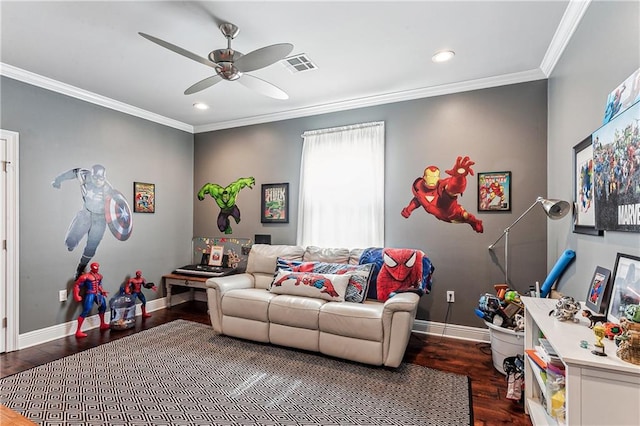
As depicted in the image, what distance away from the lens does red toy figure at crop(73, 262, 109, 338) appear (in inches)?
137

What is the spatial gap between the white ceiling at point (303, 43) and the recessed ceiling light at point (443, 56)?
66 millimetres

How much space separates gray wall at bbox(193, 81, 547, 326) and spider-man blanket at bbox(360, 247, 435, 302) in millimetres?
429

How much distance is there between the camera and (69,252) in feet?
11.5

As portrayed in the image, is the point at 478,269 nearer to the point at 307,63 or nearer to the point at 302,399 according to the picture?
the point at 302,399

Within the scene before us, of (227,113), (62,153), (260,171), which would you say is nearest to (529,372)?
(260,171)

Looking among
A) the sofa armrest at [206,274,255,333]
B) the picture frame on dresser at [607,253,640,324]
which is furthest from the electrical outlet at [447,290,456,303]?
the sofa armrest at [206,274,255,333]

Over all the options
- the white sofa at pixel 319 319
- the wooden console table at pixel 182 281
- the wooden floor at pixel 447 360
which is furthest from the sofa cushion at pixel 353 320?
the wooden console table at pixel 182 281

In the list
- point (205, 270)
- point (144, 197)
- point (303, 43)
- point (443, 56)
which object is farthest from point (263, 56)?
point (205, 270)

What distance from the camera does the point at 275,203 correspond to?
4.45 metres

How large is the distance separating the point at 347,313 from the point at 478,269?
1539 mm

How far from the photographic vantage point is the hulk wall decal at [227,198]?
4.76 metres

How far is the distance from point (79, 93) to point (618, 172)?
475 centimetres

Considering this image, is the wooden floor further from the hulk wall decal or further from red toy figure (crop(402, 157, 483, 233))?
the hulk wall decal

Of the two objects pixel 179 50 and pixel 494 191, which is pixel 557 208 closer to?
pixel 494 191
